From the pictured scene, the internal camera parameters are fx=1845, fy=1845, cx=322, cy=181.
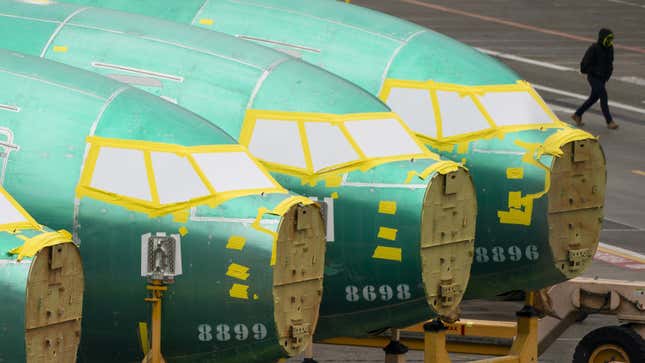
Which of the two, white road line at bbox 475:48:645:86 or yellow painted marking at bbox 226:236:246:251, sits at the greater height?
A: white road line at bbox 475:48:645:86

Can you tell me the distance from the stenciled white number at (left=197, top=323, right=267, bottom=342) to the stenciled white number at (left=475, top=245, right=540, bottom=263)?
507 centimetres

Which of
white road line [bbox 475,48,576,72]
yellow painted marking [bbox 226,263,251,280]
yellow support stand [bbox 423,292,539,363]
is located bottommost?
yellow support stand [bbox 423,292,539,363]

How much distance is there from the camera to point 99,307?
59.1 ft

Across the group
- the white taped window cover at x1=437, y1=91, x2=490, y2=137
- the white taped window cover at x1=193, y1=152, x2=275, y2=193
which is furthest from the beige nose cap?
the white taped window cover at x1=437, y1=91, x2=490, y2=137

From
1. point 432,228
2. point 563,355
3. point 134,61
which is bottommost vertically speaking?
point 563,355

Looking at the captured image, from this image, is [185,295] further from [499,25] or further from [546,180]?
[499,25]

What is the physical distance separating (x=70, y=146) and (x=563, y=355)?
945 cm

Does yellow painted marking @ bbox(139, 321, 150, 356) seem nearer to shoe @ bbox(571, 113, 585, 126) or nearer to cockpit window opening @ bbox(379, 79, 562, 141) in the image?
cockpit window opening @ bbox(379, 79, 562, 141)

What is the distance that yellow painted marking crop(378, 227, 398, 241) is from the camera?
19.8 meters

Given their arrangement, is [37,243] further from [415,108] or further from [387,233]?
[415,108]

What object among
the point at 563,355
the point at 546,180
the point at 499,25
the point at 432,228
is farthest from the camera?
the point at 499,25

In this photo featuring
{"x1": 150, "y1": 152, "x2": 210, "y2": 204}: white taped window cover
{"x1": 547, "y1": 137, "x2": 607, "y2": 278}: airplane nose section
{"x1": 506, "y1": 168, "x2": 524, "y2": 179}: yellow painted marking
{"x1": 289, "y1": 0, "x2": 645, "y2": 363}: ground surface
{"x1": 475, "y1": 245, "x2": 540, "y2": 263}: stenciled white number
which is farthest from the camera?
{"x1": 289, "y1": 0, "x2": 645, "y2": 363}: ground surface

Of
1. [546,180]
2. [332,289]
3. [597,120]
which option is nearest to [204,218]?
[332,289]

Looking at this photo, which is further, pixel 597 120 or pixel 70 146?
pixel 597 120
